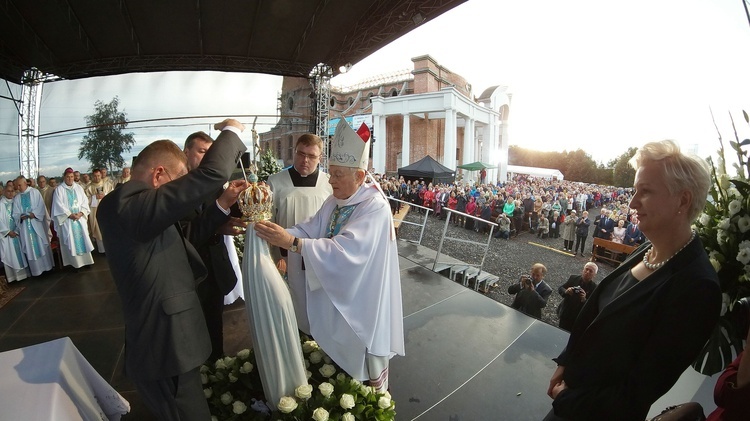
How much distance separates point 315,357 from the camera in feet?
6.64

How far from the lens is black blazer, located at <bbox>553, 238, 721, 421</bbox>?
1.05 meters

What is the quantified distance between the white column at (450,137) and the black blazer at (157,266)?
2279 centimetres

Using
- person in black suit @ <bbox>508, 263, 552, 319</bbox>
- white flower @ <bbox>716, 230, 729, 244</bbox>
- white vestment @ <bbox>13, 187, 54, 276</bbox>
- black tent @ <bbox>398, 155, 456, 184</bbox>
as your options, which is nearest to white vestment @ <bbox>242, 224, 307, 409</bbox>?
white flower @ <bbox>716, 230, 729, 244</bbox>

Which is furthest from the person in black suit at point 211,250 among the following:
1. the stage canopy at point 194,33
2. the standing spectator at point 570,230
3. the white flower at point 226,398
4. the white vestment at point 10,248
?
the standing spectator at point 570,230

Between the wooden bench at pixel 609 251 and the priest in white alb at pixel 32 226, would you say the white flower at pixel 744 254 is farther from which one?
the wooden bench at pixel 609 251

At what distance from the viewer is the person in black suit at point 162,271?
124 centimetres

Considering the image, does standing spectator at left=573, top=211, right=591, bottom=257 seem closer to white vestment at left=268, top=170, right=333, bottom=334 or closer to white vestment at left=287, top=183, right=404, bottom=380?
white vestment at left=268, top=170, right=333, bottom=334

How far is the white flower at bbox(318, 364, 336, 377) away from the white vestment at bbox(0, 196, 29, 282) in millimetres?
6525

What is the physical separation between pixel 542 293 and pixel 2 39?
503 inches

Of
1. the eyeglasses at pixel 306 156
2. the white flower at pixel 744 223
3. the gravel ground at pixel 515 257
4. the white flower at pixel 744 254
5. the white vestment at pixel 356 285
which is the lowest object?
the gravel ground at pixel 515 257

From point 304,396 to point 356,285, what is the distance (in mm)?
580

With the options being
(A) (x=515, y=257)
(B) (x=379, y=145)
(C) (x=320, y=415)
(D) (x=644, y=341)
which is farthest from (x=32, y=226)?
(B) (x=379, y=145)

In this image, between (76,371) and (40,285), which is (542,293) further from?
(40,285)

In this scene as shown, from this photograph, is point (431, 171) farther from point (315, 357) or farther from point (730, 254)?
point (730, 254)
